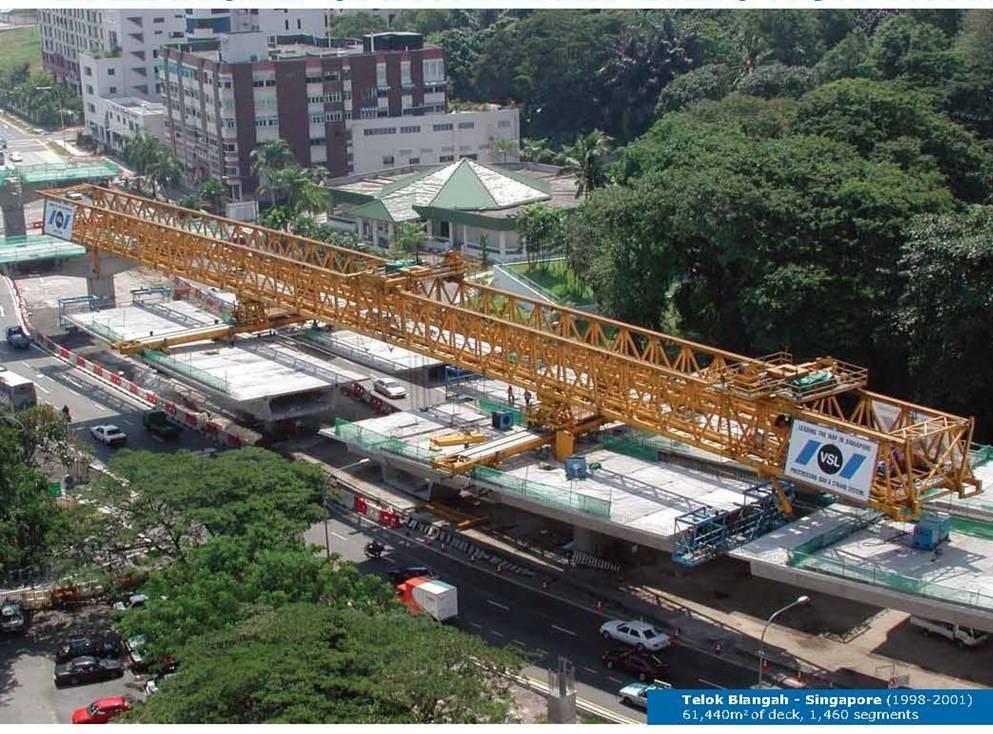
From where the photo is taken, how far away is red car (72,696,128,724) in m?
43.4

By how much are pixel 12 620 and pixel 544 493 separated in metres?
19.3

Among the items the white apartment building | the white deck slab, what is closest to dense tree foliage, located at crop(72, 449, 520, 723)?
the white deck slab

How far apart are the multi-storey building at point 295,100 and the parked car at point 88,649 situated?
3212 inches

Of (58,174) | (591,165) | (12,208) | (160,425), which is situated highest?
(591,165)

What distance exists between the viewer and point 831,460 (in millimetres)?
48125

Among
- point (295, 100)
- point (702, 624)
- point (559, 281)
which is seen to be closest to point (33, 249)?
point (295, 100)

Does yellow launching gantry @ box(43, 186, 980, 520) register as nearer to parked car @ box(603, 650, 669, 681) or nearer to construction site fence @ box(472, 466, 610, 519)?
construction site fence @ box(472, 466, 610, 519)

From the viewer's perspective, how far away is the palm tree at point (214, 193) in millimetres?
121812

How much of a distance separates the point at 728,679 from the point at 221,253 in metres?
40.0

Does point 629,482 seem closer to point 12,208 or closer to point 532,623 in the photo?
point 532,623

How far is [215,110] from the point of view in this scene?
414 ft

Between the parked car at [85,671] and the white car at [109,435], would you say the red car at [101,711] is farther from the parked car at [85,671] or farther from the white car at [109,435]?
the white car at [109,435]

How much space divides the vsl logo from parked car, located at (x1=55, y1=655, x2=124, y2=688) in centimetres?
2382

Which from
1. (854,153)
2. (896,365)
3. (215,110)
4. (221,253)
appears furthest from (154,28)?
(896,365)
